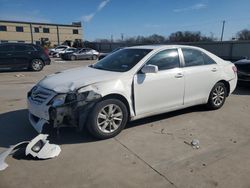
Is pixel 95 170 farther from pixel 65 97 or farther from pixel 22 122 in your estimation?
pixel 22 122

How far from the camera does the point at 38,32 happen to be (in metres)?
59.1

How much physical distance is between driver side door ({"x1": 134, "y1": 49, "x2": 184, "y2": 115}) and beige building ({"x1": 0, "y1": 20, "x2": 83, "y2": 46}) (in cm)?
5551

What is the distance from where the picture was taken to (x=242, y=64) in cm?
842

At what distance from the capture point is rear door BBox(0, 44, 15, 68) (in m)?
12.4

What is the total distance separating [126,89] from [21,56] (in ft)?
35.0

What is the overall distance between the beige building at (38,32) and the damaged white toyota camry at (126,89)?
5520 centimetres

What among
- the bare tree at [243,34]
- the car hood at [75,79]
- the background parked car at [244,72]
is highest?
the bare tree at [243,34]

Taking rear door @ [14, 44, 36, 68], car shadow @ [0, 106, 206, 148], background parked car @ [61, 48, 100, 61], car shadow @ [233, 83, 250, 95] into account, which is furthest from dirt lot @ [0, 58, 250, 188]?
background parked car @ [61, 48, 100, 61]

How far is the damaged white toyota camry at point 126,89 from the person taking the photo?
3764mm

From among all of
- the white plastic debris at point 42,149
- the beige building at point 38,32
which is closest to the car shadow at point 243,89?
the white plastic debris at point 42,149

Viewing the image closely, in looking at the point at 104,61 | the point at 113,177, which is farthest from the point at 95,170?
the point at 104,61

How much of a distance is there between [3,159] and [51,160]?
0.64 meters

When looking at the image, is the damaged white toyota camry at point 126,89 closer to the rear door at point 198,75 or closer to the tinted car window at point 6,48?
the rear door at point 198,75

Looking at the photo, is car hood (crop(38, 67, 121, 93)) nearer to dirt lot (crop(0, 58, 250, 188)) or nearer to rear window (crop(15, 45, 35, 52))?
dirt lot (crop(0, 58, 250, 188))
